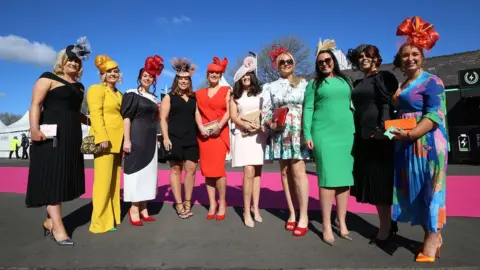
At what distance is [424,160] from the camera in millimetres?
2625

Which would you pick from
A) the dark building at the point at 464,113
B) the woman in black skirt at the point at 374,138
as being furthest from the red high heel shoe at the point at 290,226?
the dark building at the point at 464,113

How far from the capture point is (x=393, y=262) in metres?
2.64

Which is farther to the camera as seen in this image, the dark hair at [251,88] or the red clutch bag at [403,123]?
the dark hair at [251,88]

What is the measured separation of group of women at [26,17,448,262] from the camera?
270 cm

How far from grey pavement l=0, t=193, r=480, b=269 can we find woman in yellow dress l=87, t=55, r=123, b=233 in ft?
0.77

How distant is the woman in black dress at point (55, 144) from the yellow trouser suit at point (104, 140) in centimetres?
20

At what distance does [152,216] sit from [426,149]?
341cm

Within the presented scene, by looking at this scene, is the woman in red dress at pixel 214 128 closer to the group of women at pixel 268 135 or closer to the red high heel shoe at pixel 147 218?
the group of women at pixel 268 135

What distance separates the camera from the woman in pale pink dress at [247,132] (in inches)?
150

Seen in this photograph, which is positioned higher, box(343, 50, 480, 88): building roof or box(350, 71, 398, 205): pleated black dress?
box(343, 50, 480, 88): building roof

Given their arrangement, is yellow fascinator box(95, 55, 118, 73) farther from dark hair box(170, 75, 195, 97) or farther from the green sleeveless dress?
the green sleeveless dress

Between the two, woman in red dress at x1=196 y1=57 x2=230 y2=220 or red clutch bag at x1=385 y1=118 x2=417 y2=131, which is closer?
red clutch bag at x1=385 y1=118 x2=417 y2=131

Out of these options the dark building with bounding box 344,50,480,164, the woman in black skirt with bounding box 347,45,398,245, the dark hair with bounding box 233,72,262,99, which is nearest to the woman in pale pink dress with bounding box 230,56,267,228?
the dark hair with bounding box 233,72,262,99

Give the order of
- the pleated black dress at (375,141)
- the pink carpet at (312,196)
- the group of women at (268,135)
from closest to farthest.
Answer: the group of women at (268,135)
the pleated black dress at (375,141)
the pink carpet at (312,196)
